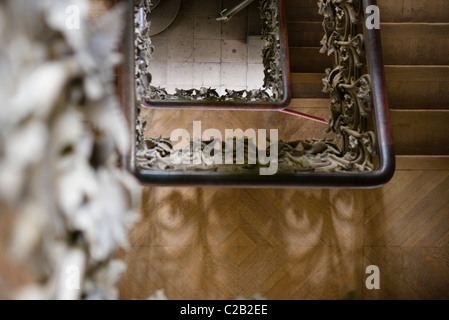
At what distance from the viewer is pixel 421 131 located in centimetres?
322

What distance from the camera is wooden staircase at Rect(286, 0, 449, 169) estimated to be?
10.5ft

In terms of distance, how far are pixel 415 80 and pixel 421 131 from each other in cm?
47

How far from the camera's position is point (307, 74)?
419 centimetres

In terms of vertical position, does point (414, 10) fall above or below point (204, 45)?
below

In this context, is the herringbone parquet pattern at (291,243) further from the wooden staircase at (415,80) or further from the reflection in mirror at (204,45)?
the reflection in mirror at (204,45)

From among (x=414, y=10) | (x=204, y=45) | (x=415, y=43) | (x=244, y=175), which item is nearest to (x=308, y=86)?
(x=415, y=43)

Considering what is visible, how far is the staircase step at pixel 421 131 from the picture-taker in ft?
10.5

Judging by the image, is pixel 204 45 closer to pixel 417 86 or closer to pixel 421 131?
pixel 417 86

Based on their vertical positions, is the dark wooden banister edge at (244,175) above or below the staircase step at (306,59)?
below

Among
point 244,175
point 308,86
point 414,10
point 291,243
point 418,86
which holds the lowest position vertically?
point 291,243

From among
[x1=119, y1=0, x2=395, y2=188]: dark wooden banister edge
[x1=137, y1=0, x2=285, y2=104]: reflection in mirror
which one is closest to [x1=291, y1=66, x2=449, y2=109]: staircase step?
[x1=119, y1=0, x2=395, y2=188]: dark wooden banister edge

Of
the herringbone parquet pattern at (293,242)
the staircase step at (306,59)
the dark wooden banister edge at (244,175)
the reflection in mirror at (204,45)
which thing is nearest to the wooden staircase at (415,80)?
the staircase step at (306,59)

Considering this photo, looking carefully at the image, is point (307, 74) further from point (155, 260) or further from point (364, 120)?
point (155, 260)
